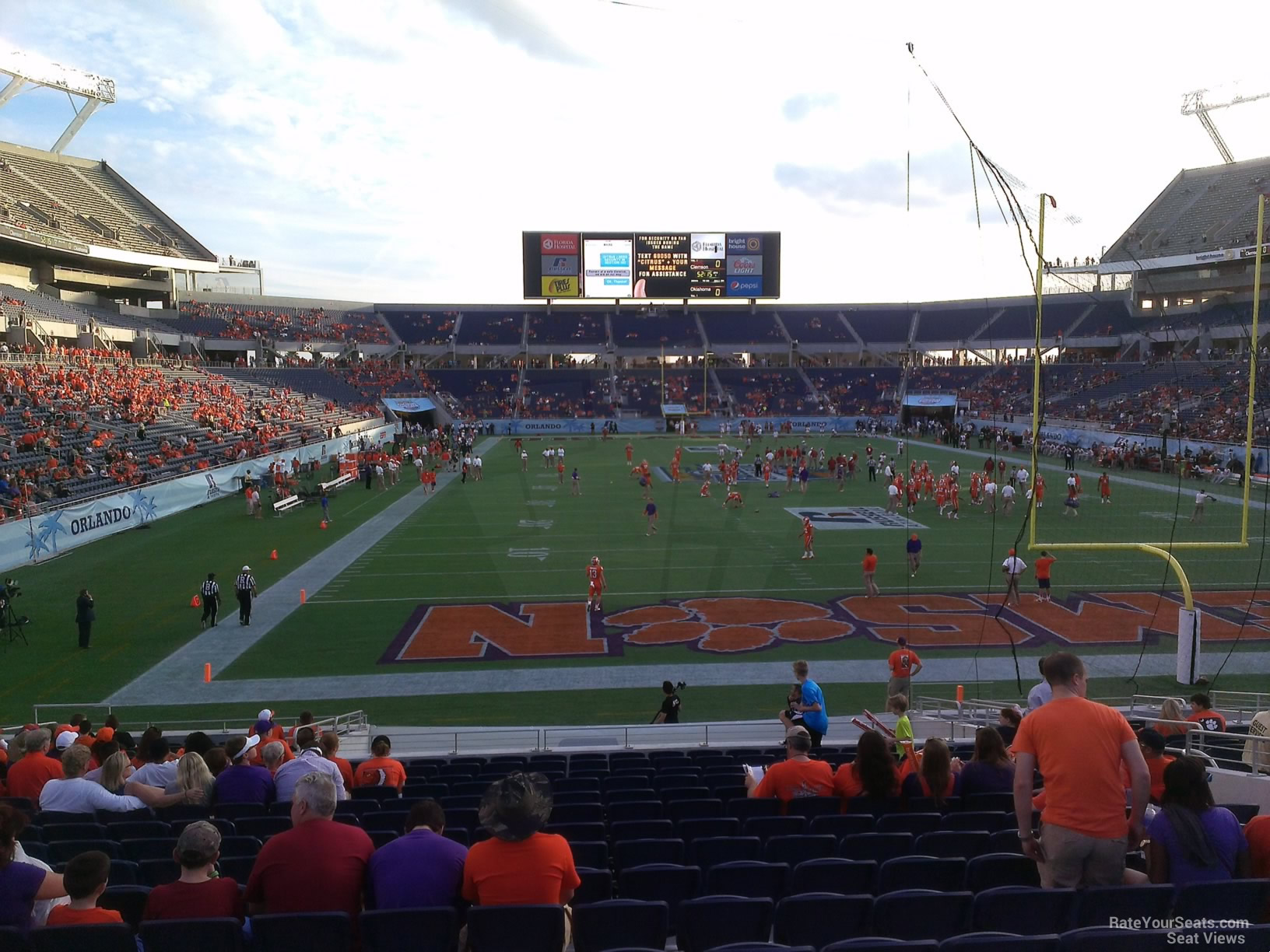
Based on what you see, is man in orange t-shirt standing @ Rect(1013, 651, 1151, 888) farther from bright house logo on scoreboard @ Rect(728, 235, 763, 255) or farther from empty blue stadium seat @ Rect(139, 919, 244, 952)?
bright house logo on scoreboard @ Rect(728, 235, 763, 255)

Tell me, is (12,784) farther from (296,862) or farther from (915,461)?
(915,461)

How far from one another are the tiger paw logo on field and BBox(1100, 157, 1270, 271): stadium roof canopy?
4544cm

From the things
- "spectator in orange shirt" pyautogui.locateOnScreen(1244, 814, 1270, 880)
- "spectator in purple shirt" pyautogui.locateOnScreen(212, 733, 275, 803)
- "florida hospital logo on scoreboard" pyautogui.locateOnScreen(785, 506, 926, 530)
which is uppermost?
"spectator in orange shirt" pyautogui.locateOnScreen(1244, 814, 1270, 880)

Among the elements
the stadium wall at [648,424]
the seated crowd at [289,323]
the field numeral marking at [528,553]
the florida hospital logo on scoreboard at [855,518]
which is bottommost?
the field numeral marking at [528,553]

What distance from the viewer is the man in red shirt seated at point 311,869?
3449 millimetres

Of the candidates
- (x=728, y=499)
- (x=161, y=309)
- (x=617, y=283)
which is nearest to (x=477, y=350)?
(x=617, y=283)

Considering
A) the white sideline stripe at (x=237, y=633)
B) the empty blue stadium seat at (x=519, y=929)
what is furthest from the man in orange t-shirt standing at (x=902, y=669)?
the white sideline stripe at (x=237, y=633)

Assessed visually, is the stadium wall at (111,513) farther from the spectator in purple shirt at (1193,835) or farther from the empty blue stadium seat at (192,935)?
the spectator in purple shirt at (1193,835)

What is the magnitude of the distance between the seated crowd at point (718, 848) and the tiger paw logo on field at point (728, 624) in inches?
336

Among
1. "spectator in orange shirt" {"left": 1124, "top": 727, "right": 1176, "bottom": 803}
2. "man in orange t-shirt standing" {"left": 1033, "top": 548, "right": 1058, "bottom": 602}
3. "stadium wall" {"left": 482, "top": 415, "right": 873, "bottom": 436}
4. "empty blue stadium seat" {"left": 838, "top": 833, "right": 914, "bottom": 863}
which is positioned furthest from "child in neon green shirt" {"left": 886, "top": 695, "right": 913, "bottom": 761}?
"stadium wall" {"left": 482, "top": 415, "right": 873, "bottom": 436}

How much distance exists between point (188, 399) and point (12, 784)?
3662cm

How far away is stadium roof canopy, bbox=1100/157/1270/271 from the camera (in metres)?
53.3

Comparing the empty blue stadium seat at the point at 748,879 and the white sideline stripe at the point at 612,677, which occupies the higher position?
the empty blue stadium seat at the point at 748,879

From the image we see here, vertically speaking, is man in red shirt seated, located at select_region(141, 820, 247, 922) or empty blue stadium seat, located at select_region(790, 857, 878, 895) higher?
man in red shirt seated, located at select_region(141, 820, 247, 922)
